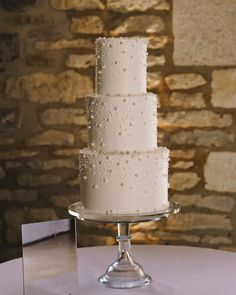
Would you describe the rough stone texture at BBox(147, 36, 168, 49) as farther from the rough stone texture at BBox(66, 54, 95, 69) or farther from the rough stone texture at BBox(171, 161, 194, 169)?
the rough stone texture at BBox(171, 161, 194, 169)

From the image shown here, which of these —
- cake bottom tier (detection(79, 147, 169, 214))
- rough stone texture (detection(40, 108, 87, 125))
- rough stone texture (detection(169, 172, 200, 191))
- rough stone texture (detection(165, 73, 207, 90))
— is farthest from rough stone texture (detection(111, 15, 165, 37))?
cake bottom tier (detection(79, 147, 169, 214))

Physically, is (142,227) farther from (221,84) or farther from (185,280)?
(185,280)

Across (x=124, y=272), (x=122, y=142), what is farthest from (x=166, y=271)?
(x=122, y=142)

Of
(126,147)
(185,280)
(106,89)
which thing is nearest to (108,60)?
(106,89)

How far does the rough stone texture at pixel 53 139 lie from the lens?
3.03 metres

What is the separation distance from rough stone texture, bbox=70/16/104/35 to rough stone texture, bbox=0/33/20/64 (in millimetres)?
278

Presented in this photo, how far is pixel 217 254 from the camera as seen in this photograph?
2.15 meters

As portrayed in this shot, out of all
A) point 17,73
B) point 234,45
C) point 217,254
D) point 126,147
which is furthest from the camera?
point 17,73

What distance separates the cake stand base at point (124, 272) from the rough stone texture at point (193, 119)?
110cm

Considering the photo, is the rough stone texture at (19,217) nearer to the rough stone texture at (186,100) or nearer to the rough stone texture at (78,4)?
the rough stone texture at (186,100)

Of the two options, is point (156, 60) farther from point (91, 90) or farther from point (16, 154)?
point (16, 154)

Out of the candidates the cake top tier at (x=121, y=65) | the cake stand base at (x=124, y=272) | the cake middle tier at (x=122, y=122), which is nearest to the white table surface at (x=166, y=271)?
the cake stand base at (x=124, y=272)

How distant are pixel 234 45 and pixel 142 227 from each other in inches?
35.6

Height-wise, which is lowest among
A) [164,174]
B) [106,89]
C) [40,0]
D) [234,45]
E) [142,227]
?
[142,227]
